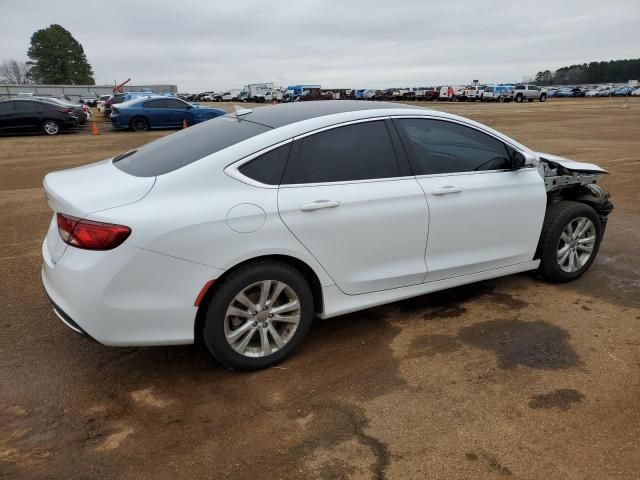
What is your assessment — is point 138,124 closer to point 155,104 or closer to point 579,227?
point 155,104

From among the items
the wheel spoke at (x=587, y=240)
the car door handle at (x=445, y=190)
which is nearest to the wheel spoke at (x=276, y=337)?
the car door handle at (x=445, y=190)

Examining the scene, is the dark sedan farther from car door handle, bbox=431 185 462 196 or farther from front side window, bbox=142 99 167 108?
car door handle, bbox=431 185 462 196

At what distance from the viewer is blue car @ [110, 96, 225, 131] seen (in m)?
21.4

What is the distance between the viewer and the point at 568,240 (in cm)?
464

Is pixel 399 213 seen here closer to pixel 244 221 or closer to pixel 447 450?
pixel 244 221

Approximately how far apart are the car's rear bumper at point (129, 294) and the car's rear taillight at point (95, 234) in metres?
0.04

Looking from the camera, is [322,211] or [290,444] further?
[322,211]

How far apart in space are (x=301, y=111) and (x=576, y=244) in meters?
2.76

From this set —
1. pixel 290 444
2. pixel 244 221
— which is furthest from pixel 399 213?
pixel 290 444

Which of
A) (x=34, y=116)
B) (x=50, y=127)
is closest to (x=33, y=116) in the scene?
(x=34, y=116)

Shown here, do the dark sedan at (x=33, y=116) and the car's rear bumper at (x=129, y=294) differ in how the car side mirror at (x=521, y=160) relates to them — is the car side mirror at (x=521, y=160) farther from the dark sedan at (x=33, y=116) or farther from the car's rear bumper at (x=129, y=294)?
the dark sedan at (x=33, y=116)

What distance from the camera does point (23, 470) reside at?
2.56 m

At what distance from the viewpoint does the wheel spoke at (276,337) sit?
11.0 ft

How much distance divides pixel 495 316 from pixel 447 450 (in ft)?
5.70
